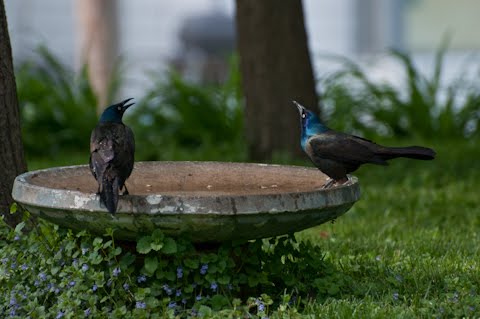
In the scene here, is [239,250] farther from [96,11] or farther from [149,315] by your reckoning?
[96,11]

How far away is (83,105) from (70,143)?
1.51 ft

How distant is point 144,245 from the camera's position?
4219mm

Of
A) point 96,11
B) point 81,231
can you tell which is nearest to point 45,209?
point 81,231

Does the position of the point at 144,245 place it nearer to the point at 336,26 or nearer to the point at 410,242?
the point at 410,242

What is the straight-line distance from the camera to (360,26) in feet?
83.3

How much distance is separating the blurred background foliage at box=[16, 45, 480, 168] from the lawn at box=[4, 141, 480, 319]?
1.28 metres

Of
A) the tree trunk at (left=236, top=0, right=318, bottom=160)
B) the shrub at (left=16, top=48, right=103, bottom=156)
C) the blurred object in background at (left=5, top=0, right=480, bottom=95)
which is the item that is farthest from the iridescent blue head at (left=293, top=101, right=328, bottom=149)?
the blurred object in background at (left=5, top=0, right=480, bottom=95)

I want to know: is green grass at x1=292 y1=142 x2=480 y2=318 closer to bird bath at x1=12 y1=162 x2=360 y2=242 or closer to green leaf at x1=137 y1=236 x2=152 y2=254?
bird bath at x1=12 y1=162 x2=360 y2=242

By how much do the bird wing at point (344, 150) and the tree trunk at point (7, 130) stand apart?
1564 millimetres

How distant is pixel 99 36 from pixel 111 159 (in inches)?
378

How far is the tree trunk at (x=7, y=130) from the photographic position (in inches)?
205

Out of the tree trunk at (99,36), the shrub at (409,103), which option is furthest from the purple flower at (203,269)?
the tree trunk at (99,36)

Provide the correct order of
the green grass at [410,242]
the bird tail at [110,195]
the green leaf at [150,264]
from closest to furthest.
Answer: the bird tail at [110,195] < the green leaf at [150,264] < the green grass at [410,242]

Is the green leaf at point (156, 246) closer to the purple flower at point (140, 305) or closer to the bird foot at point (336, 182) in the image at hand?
the purple flower at point (140, 305)
